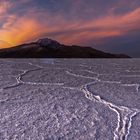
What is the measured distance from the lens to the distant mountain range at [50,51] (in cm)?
792

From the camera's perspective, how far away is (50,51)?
8117 mm

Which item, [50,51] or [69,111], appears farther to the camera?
[50,51]

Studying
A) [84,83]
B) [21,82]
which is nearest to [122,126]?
[84,83]

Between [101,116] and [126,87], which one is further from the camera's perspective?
[126,87]

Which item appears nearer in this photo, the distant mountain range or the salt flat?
the salt flat

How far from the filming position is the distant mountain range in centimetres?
792

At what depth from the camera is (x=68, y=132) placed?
1.11 metres

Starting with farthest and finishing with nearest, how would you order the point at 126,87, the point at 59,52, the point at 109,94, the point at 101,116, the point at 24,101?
the point at 59,52 < the point at 126,87 < the point at 109,94 < the point at 24,101 < the point at 101,116

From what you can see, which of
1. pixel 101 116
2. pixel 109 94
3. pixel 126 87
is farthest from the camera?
pixel 126 87

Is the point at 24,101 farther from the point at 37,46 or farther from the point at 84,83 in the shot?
the point at 37,46

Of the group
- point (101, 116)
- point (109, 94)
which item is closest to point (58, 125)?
point (101, 116)

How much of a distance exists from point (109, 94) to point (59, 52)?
6.41 meters

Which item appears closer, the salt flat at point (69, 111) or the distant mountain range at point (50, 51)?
the salt flat at point (69, 111)

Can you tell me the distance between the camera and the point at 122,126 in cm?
116
